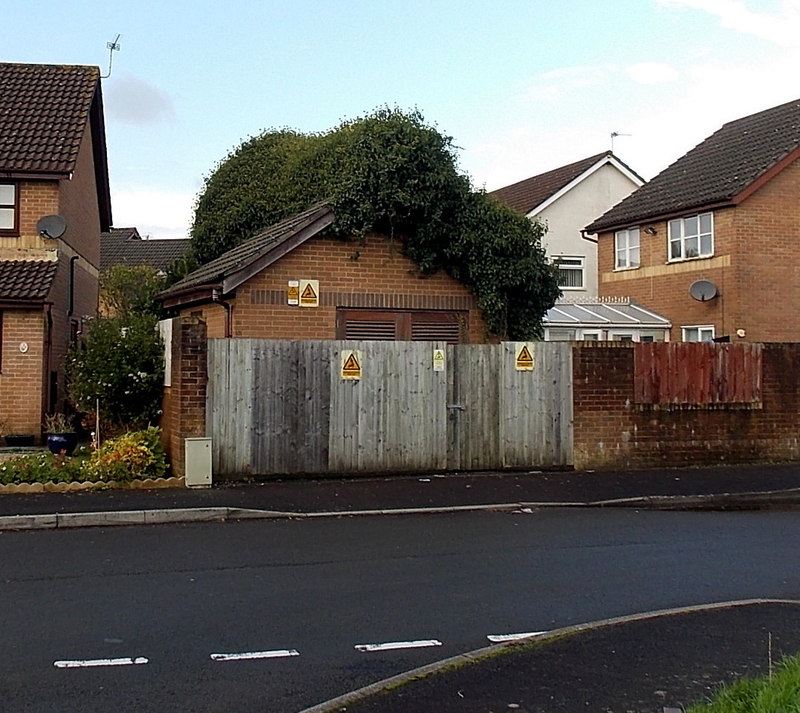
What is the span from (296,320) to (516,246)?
401 cm

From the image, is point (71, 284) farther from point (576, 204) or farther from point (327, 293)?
point (576, 204)

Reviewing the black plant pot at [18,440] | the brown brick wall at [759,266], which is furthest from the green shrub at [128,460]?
the brown brick wall at [759,266]

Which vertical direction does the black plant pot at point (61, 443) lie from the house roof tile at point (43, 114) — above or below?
below

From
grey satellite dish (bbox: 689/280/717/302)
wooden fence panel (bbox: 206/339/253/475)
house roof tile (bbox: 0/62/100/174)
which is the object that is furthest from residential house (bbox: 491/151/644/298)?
wooden fence panel (bbox: 206/339/253/475)

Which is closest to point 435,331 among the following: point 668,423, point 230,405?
point 668,423

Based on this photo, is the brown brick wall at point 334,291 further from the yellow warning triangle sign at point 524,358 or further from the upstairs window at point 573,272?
the upstairs window at point 573,272

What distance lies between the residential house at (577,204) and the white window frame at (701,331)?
8902 mm

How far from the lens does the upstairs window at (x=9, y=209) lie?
68.5ft

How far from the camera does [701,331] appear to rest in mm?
28672

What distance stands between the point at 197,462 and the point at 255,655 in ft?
24.4

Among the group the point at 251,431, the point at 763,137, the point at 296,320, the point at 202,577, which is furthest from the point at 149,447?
the point at 763,137

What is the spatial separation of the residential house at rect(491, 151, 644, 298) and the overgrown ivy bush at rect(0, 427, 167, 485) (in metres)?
25.7

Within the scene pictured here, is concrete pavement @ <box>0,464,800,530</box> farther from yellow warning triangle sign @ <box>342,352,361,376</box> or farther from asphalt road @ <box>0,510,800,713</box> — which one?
yellow warning triangle sign @ <box>342,352,361,376</box>

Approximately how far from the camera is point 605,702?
542 centimetres
